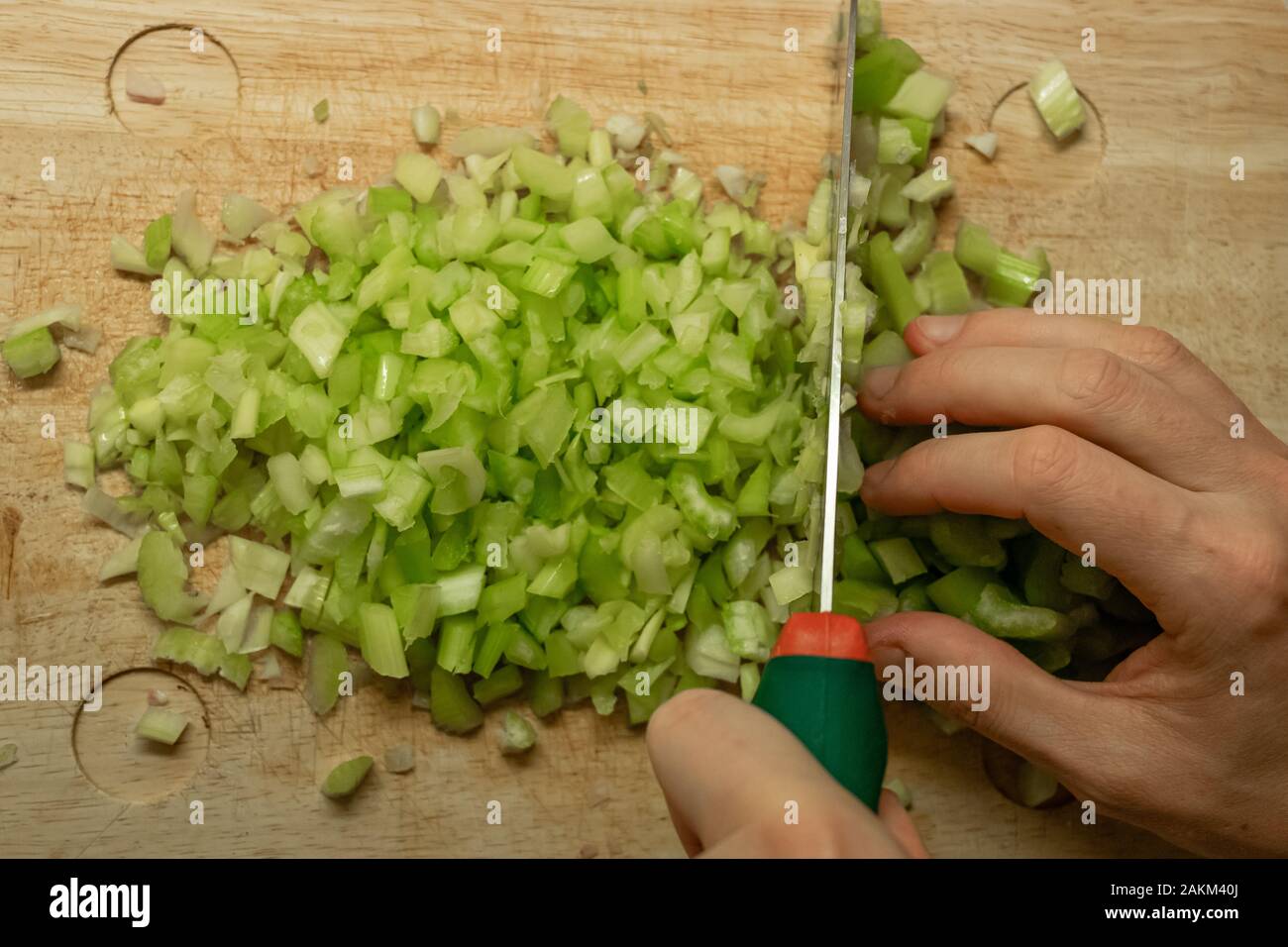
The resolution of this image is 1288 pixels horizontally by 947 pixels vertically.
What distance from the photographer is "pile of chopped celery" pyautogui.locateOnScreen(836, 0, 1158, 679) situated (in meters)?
1.22

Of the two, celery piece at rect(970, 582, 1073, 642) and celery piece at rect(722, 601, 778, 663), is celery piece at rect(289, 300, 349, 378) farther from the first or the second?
celery piece at rect(970, 582, 1073, 642)

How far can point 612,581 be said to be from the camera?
4.01 feet

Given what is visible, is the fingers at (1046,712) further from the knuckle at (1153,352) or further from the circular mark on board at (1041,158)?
the circular mark on board at (1041,158)

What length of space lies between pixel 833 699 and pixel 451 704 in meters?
0.51

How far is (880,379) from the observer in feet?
4.13

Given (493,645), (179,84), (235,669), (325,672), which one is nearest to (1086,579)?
(493,645)

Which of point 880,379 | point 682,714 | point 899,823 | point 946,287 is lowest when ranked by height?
point 899,823

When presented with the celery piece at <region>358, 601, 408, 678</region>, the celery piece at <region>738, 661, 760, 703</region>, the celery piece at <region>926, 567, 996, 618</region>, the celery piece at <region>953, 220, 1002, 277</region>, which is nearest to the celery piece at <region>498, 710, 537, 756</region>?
the celery piece at <region>358, 601, 408, 678</region>

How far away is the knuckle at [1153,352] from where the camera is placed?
1213 millimetres

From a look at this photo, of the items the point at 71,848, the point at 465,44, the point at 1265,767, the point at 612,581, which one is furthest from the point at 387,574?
the point at 1265,767

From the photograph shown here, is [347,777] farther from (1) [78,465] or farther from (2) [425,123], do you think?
(2) [425,123]

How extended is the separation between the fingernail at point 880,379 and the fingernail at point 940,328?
5 centimetres

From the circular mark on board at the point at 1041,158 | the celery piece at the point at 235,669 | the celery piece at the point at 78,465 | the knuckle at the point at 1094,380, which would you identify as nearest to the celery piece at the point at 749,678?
the knuckle at the point at 1094,380

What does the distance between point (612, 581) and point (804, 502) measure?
23cm
